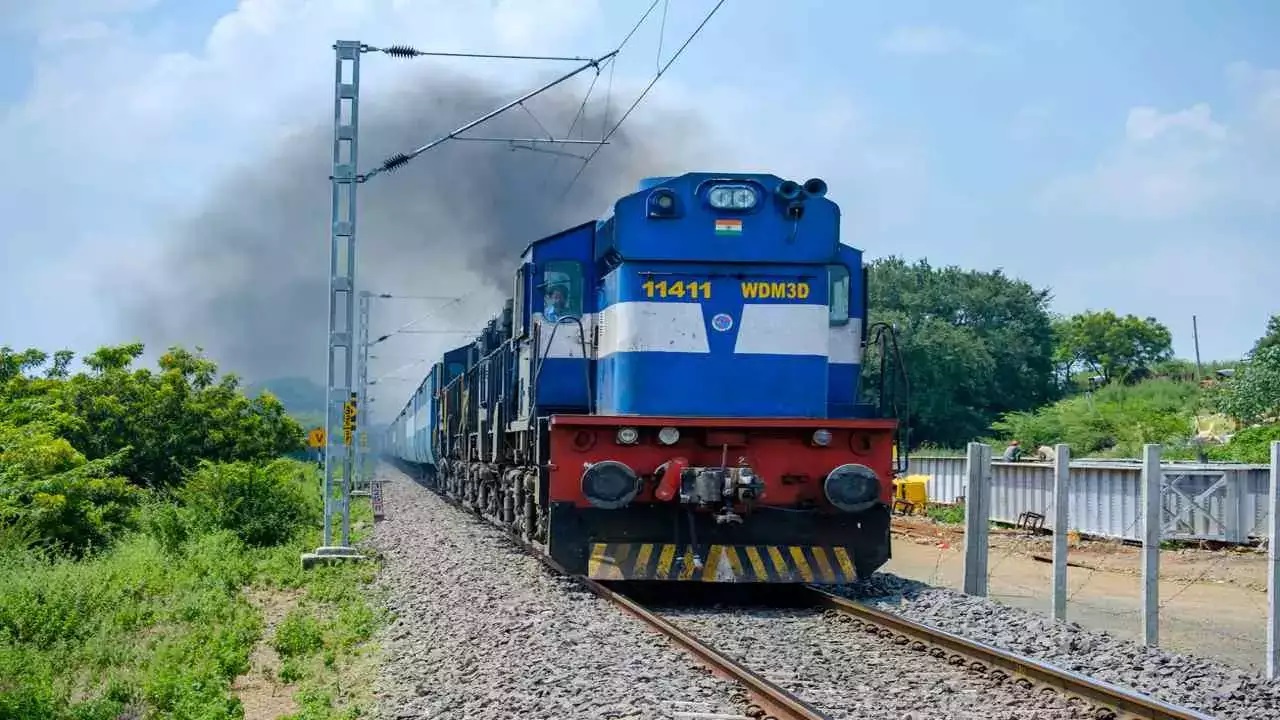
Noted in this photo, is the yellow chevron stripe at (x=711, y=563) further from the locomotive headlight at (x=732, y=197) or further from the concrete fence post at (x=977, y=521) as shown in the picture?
the locomotive headlight at (x=732, y=197)

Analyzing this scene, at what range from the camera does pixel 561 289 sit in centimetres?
1113

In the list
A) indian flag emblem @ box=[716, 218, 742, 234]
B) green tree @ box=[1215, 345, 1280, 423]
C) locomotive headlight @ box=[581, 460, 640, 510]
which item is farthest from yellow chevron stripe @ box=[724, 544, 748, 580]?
green tree @ box=[1215, 345, 1280, 423]

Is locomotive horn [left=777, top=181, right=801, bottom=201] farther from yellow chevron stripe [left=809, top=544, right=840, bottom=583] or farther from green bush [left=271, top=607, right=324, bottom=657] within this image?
green bush [left=271, top=607, right=324, bottom=657]

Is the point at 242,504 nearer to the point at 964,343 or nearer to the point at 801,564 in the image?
the point at 801,564

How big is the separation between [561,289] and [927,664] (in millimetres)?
5120

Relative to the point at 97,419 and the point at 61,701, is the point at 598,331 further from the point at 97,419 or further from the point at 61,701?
the point at 97,419

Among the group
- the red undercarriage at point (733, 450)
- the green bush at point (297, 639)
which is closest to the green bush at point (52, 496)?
the green bush at point (297, 639)

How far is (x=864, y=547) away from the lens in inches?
392

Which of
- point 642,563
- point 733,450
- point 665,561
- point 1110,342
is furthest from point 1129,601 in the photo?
point 1110,342

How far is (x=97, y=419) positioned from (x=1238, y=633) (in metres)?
16.5

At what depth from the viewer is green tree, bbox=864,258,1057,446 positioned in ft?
152

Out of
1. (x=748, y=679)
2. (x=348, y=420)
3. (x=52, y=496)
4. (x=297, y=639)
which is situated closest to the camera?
(x=748, y=679)

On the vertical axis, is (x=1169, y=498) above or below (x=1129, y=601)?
above

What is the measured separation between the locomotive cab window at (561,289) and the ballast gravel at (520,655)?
238cm
